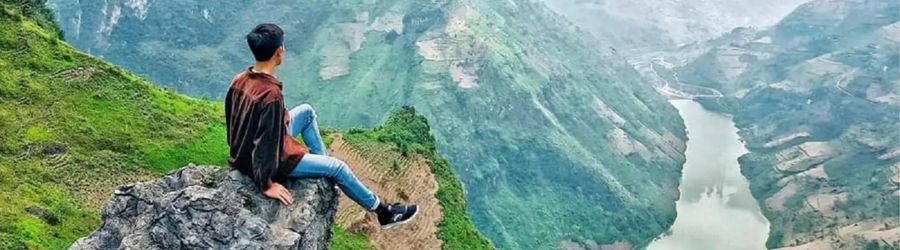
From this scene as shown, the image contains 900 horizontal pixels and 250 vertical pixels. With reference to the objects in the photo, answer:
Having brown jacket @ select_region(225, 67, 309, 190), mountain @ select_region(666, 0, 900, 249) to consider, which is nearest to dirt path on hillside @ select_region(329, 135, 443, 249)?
brown jacket @ select_region(225, 67, 309, 190)

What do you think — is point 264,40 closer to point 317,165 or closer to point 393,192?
point 317,165

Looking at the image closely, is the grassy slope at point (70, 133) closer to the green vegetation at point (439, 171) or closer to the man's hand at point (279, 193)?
the green vegetation at point (439, 171)

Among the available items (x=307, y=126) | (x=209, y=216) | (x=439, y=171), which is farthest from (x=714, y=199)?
(x=209, y=216)

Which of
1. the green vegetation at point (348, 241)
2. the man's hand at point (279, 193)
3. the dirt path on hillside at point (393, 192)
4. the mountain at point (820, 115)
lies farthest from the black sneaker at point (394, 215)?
the mountain at point (820, 115)

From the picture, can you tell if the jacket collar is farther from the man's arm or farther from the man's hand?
the man's hand

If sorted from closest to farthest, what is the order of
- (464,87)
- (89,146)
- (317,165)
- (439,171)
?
(317,165) < (89,146) < (439,171) < (464,87)

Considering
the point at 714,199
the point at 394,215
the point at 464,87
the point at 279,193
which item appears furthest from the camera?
the point at 714,199
